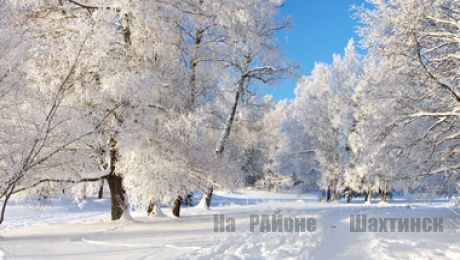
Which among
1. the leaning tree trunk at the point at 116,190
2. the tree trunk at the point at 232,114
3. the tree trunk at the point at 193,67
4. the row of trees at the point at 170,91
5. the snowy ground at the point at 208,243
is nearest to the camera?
the row of trees at the point at 170,91

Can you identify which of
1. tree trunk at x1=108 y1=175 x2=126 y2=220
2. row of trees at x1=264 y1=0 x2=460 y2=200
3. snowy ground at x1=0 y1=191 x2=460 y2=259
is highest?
row of trees at x1=264 y1=0 x2=460 y2=200

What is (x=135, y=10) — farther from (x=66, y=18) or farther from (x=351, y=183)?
(x=351, y=183)

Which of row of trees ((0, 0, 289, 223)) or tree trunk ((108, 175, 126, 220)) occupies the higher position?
row of trees ((0, 0, 289, 223))

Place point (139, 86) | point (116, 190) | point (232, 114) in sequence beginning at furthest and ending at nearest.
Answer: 1. point (232, 114)
2. point (116, 190)
3. point (139, 86)

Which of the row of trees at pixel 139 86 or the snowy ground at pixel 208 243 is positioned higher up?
the row of trees at pixel 139 86

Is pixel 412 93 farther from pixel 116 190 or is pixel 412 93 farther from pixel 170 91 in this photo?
pixel 116 190

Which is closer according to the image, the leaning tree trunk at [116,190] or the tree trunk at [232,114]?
the leaning tree trunk at [116,190]

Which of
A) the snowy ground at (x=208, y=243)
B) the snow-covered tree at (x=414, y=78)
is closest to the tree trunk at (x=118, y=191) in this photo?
the snowy ground at (x=208, y=243)

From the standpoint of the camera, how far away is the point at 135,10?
12.5 m

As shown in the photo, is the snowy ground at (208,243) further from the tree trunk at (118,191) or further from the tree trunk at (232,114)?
the tree trunk at (232,114)

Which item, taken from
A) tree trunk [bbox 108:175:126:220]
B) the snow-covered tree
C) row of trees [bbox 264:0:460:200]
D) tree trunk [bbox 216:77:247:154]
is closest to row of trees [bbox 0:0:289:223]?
tree trunk [bbox 108:175:126:220]

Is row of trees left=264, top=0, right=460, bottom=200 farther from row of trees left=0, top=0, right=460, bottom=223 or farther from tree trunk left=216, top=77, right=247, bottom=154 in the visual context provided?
tree trunk left=216, top=77, right=247, bottom=154

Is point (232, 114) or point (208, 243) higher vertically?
point (232, 114)

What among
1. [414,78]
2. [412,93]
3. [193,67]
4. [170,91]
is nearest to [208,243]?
[170,91]
